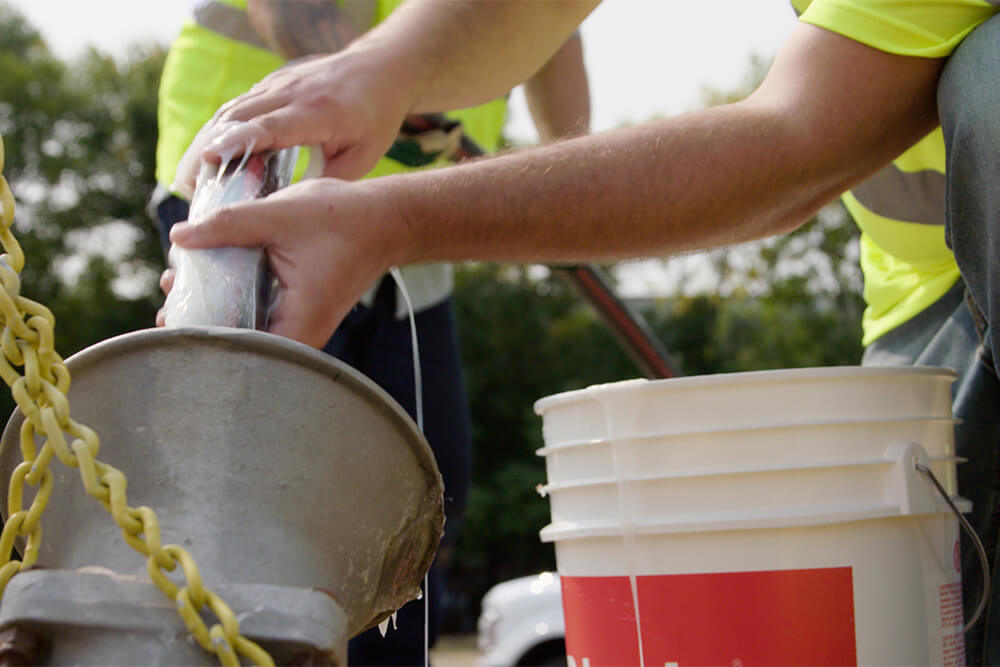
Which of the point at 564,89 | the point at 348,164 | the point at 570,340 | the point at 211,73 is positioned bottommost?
the point at 348,164

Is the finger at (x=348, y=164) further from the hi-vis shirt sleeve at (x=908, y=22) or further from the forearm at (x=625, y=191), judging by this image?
the hi-vis shirt sleeve at (x=908, y=22)

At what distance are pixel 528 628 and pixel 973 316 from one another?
437cm

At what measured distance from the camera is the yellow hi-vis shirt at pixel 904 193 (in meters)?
1.47

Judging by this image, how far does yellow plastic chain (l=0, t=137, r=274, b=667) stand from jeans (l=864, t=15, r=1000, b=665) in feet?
3.49

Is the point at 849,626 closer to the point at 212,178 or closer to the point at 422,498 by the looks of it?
the point at 422,498

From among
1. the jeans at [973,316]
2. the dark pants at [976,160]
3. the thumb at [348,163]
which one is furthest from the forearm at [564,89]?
the dark pants at [976,160]

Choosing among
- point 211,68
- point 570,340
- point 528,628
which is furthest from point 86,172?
point 211,68

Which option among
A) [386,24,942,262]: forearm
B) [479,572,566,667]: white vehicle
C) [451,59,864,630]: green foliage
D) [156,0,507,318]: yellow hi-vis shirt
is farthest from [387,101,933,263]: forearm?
[451,59,864,630]: green foliage

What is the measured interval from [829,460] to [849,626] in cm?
20

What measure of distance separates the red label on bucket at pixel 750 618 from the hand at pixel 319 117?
0.73m

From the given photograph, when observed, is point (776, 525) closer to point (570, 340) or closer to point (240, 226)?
point (240, 226)

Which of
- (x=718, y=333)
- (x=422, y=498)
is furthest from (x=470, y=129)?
(x=718, y=333)

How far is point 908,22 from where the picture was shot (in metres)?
1.48

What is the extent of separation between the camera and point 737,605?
1.30 m
